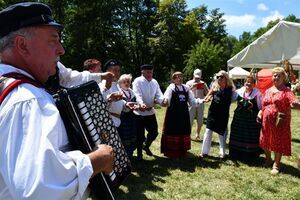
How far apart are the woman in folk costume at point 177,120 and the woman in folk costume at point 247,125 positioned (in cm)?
98

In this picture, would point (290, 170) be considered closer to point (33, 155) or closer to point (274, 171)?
point (274, 171)

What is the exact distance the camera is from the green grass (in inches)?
218

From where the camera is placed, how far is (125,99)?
256 inches

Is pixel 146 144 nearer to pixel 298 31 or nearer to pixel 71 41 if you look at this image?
pixel 298 31

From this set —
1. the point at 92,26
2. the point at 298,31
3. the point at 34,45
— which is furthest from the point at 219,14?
the point at 34,45

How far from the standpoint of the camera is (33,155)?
123 cm

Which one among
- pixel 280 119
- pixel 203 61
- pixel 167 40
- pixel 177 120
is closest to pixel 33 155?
pixel 280 119

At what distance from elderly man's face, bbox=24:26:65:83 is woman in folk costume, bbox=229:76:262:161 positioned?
6.19 meters

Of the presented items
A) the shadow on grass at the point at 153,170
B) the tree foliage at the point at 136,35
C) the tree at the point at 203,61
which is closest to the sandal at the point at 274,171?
the shadow on grass at the point at 153,170

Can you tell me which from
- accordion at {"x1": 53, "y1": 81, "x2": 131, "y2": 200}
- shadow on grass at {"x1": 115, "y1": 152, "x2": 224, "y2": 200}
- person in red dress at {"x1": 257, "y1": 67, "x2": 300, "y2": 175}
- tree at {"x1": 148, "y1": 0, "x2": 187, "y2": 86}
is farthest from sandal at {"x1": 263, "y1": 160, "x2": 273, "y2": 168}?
tree at {"x1": 148, "y1": 0, "x2": 187, "y2": 86}

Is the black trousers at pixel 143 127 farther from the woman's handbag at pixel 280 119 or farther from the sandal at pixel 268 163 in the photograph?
the woman's handbag at pixel 280 119

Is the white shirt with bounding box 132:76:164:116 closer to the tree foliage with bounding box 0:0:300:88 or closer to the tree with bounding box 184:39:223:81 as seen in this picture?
the tree foliage with bounding box 0:0:300:88

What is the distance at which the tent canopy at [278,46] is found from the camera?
23.2 ft

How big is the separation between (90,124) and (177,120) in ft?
19.6
